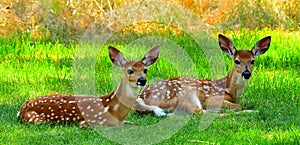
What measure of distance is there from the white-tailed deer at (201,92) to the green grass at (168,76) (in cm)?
17

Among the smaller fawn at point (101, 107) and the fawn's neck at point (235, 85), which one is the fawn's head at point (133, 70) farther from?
the fawn's neck at point (235, 85)

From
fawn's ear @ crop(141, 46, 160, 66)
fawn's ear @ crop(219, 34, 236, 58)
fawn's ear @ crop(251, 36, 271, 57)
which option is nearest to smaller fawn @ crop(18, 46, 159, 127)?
fawn's ear @ crop(141, 46, 160, 66)

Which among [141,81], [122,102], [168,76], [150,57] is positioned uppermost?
[150,57]

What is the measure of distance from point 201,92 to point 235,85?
36cm

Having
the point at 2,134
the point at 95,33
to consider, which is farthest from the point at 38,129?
the point at 95,33

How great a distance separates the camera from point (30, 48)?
1031 centimetres

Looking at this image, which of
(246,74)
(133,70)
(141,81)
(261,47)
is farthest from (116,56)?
(261,47)

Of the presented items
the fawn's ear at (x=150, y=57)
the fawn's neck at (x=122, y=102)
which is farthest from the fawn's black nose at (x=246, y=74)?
the fawn's neck at (x=122, y=102)

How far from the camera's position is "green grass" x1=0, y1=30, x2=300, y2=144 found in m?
6.46

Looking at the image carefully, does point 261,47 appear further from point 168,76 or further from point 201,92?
point 168,76

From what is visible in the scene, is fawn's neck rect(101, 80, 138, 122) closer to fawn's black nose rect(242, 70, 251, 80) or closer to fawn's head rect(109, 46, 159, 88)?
fawn's head rect(109, 46, 159, 88)

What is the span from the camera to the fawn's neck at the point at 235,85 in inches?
307

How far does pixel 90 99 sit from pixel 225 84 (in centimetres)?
160

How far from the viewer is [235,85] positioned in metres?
7.85
